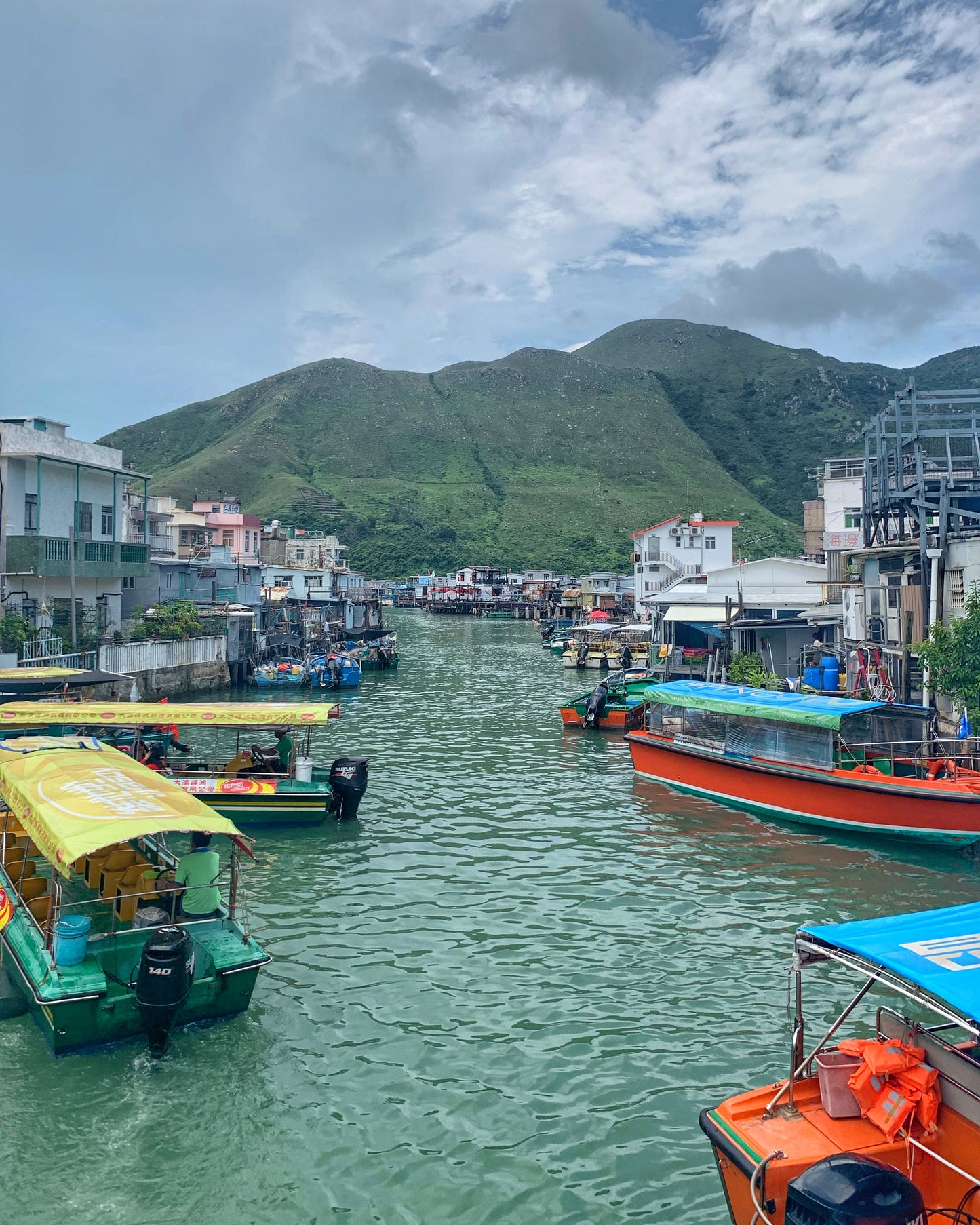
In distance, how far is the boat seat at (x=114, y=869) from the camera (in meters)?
13.2

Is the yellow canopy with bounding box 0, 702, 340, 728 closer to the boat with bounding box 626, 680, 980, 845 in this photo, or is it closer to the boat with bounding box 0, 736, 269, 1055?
the boat with bounding box 0, 736, 269, 1055

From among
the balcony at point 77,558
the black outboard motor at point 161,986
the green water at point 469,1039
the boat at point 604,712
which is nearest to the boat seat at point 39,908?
the green water at point 469,1039

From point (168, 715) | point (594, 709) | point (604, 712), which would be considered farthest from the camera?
point (604, 712)

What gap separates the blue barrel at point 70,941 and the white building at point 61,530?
25.1 metres

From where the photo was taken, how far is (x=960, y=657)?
67.9 ft

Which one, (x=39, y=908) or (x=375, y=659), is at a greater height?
(x=375, y=659)

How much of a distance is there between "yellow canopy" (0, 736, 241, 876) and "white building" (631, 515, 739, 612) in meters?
62.9

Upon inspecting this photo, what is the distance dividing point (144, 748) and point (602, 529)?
13839 cm

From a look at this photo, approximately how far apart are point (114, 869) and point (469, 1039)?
6.14m

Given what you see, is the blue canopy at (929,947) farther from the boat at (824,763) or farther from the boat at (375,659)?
the boat at (375,659)

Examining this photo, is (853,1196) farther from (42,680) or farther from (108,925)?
(42,680)

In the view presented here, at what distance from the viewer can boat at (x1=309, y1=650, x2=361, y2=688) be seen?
48438mm

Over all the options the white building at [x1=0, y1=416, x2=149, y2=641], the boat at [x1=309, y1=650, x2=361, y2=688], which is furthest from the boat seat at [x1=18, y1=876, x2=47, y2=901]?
the boat at [x1=309, y1=650, x2=361, y2=688]

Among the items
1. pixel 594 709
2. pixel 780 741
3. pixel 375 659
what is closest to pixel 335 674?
pixel 375 659
